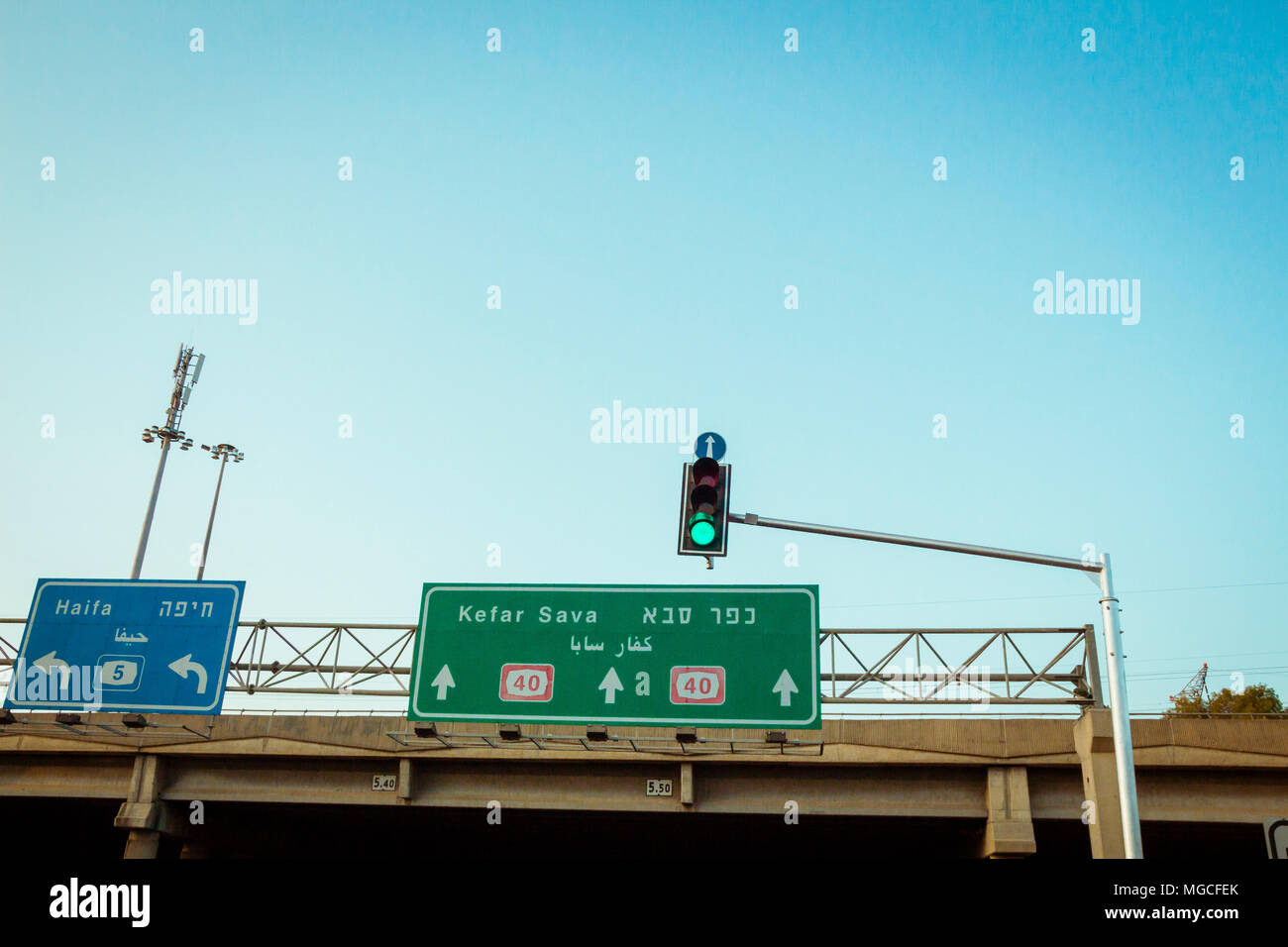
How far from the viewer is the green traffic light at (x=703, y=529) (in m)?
14.2

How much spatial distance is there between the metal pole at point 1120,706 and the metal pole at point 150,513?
33268mm

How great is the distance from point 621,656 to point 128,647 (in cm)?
993

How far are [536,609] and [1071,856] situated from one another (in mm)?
18274

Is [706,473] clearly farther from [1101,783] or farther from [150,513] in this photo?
[150,513]

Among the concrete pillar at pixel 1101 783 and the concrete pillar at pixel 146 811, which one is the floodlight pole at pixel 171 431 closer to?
the concrete pillar at pixel 146 811

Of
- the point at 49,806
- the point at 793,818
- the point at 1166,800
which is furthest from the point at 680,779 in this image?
the point at 49,806

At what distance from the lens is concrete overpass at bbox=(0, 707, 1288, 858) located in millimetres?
22203

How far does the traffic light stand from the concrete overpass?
24.7ft

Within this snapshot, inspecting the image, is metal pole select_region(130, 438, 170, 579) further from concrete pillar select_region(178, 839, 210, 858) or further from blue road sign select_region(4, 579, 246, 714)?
blue road sign select_region(4, 579, 246, 714)

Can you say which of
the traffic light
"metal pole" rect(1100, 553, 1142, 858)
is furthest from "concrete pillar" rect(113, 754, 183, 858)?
"metal pole" rect(1100, 553, 1142, 858)

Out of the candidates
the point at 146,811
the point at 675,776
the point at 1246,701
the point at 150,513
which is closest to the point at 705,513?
the point at 675,776

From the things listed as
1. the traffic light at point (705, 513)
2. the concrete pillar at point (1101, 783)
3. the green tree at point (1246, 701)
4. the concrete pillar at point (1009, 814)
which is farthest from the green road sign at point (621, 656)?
the green tree at point (1246, 701)
